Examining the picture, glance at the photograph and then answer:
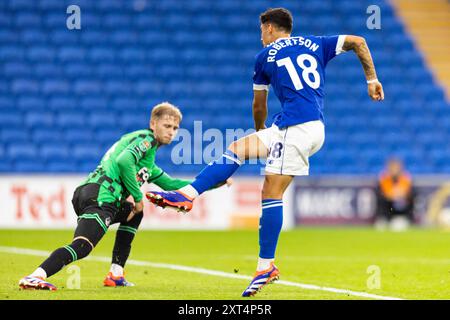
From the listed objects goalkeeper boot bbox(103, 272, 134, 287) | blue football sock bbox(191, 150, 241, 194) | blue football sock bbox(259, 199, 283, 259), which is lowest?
goalkeeper boot bbox(103, 272, 134, 287)

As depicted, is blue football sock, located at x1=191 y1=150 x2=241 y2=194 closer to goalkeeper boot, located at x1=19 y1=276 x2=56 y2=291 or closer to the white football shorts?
the white football shorts

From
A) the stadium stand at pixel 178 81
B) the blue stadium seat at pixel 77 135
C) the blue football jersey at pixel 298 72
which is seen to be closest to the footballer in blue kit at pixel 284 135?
the blue football jersey at pixel 298 72

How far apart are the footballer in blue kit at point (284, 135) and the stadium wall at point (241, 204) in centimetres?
912

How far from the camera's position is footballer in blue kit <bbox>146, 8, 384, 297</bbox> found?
6.27m

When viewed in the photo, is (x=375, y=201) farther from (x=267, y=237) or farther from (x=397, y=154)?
(x=267, y=237)

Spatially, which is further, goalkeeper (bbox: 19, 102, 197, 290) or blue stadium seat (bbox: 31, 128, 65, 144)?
blue stadium seat (bbox: 31, 128, 65, 144)

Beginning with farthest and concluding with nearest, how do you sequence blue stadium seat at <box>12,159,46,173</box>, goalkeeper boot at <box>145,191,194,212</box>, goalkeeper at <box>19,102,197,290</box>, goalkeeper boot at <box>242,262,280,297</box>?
1. blue stadium seat at <box>12,159,46,173</box>
2. goalkeeper at <box>19,102,197,290</box>
3. goalkeeper boot at <box>242,262,280,297</box>
4. goalkeeper boot at <box>145,191,194,212</box>

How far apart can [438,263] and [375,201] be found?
751cm

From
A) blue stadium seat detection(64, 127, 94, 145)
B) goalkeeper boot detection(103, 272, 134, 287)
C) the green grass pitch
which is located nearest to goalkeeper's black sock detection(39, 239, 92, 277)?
the green grass pitch

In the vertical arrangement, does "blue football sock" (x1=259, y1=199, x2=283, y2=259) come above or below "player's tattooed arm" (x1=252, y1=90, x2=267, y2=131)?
below

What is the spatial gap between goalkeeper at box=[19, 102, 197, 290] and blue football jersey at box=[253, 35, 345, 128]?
3.18ft

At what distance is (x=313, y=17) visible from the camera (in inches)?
833

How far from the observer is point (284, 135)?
20.7 feet
